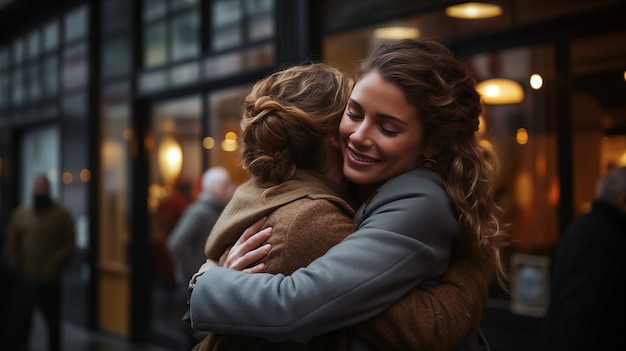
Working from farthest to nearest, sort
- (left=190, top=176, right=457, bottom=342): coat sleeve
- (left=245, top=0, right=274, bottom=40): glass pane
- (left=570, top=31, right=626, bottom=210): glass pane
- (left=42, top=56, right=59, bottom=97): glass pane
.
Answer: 1. (left=42, top=56, right=59, bottom=97): glass pane
2. (left=245, top=0, right=274, bottom=40): glass pane
3. (left=570, top=31, right=626, bottom=210): glass pane
4. (left=190, top=176, right=457, bottom=342): coat sleeve

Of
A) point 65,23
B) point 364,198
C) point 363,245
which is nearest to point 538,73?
point 364,198

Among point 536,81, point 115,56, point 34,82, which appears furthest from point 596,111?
point 34,82

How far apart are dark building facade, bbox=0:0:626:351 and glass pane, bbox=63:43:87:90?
4cm

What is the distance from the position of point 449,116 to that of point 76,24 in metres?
10.2

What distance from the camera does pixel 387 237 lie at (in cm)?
175

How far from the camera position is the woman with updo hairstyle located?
173cm

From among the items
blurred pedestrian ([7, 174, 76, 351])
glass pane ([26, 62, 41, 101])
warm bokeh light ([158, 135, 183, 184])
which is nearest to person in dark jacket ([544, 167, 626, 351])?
warm bokeh light ([158, 135, 183, 184])

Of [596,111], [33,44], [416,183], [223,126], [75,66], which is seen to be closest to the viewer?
[416,183]

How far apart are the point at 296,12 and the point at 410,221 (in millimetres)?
5059

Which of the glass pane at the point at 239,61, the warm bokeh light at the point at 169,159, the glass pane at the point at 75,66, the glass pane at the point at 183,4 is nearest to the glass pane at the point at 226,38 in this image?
the glass pane at the point at 239,61

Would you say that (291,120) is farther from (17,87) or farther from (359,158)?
(17,87)

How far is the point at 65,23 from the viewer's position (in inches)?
452

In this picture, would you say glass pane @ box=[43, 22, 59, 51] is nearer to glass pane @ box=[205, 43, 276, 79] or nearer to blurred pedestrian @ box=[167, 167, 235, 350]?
glass pane @ box=[205, 43, 276, 79]

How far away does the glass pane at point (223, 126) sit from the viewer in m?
7.89
